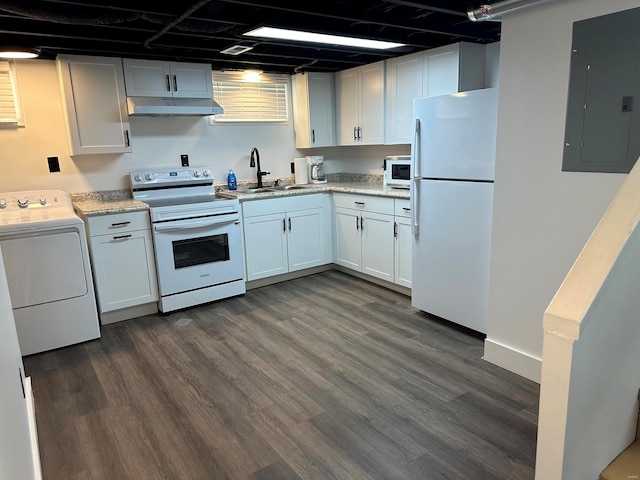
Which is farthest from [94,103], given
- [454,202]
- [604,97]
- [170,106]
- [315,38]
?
[604,97]

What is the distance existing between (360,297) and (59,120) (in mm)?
3089

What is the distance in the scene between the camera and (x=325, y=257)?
4.80 metres

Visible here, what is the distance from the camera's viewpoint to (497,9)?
238 cm

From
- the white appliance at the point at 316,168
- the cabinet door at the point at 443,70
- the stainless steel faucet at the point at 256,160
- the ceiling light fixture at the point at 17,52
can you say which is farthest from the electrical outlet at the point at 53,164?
the cabinet door at the point at 443,70

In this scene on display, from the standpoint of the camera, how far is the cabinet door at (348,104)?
4707mm

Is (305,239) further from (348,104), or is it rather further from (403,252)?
(348,104)

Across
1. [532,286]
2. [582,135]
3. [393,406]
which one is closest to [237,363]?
[393,406]

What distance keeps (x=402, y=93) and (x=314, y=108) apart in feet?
3.65

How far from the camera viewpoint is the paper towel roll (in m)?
5.04

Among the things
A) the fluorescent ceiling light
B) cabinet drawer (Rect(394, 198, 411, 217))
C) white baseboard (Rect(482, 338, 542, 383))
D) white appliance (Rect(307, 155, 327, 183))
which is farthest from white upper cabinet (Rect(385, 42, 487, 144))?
white baseboard (Rect(482, 338, 542, 383))

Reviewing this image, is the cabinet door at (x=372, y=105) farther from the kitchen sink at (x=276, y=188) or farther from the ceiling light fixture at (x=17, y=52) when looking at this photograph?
the ceiling light fixture at (x=17, y=52)

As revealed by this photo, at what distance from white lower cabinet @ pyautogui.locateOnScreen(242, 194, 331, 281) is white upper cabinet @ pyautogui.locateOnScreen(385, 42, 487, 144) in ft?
3.59

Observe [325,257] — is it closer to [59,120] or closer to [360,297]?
[360,297]

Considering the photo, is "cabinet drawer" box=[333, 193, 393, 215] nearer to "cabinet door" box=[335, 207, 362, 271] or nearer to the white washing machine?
"cabinet door" box=[335, 207, 362, 271]
